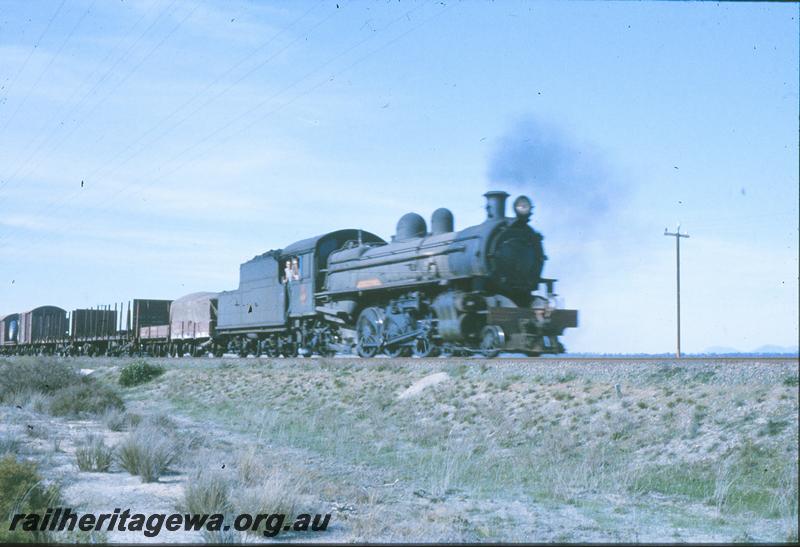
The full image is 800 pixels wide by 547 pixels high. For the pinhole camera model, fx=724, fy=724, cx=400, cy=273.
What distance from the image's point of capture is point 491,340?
59.2ft

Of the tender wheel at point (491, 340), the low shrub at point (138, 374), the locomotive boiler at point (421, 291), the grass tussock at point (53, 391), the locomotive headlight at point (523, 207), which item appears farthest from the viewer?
the low shrub at point (138, 374)

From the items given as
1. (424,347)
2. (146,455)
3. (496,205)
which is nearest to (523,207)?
(496,205)

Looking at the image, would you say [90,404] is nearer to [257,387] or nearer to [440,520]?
[257,387]

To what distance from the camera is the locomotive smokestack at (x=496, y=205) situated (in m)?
19.8

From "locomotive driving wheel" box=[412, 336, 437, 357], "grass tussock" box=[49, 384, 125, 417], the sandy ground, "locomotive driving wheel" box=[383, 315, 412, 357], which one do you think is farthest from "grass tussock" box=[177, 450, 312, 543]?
"grass tussock" box=[49, 384, 125, 417]

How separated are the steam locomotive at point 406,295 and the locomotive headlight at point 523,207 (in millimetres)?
27

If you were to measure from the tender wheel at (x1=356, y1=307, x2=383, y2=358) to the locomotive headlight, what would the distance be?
Result: 17.6ft

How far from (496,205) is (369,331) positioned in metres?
5.95

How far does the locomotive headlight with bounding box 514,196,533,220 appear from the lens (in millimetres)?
19734

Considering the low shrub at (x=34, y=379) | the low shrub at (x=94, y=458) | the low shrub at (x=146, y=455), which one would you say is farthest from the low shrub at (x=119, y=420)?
the low shrub at (x=34, y=379)

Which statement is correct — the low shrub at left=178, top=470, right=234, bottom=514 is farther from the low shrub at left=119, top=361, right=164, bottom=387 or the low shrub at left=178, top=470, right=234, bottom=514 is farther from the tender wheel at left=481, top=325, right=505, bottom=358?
the low shrub at left=119, top=361, right=164, bottom=387

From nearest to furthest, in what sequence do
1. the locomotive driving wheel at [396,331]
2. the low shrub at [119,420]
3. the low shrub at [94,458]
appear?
the low shrub at [94,458] < the low shrub at [119,420] < the locomotive driving wheel at [396,331]

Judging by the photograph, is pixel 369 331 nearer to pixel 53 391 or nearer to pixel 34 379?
pixel 53 391

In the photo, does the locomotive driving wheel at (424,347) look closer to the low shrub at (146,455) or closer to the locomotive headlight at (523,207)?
the locomotive headlight at (523,207)
